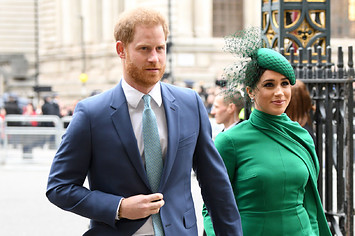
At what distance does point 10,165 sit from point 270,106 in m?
15.0

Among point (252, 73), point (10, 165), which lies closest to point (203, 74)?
point (10, 165)

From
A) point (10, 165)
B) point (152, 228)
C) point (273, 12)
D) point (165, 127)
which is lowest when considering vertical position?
point (10, 165)

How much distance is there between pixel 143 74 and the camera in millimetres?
3152

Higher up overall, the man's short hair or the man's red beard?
the man's short hair

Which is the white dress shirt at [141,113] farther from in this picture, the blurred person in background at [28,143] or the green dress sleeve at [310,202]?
the blurred person in background at [28,143]

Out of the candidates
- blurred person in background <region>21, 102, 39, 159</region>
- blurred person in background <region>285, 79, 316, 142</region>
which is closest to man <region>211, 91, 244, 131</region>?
blurred person in background <region>285, 79, 316, 142</region>

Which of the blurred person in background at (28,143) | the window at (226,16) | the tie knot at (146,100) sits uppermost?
the window at (226,16)

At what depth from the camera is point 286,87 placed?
405cm

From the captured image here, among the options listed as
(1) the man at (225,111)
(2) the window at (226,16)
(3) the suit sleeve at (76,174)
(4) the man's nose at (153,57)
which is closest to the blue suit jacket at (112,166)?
(3) the suit sleeve at (76,174)

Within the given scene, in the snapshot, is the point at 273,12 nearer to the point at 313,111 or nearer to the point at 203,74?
the point at 313,111

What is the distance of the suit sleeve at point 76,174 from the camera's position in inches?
123

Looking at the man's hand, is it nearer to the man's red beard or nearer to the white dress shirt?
the white dress shirt

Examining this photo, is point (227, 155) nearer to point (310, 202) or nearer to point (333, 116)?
point (310, 202)

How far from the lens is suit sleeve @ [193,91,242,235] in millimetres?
3350
